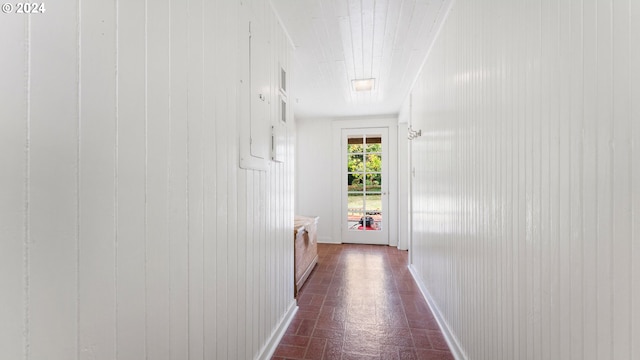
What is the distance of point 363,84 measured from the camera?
3.46 meters

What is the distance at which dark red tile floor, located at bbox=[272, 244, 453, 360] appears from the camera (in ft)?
6.44

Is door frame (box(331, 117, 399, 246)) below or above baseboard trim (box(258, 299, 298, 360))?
above

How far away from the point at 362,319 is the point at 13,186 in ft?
7.83

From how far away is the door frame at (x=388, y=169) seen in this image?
509 cm

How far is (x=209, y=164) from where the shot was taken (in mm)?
1220

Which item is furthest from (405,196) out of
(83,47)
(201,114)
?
(83,47)

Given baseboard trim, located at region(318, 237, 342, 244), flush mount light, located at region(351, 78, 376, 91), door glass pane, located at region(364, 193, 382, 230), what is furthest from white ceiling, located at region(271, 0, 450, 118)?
baseboard trim, located at region(318, 237, 342, 244)

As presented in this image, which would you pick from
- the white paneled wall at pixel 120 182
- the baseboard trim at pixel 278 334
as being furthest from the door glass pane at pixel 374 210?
the white paneled wall at pixel 120 182

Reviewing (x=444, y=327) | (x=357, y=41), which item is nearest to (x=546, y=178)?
(x=444, y=327)

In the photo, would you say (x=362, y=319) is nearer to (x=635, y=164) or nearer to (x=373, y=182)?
(x=635, y=164)

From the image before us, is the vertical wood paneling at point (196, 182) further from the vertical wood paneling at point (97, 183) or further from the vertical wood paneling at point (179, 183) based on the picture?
the vertical wood paneling at point (97, 183)

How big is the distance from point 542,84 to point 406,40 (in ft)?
5.37

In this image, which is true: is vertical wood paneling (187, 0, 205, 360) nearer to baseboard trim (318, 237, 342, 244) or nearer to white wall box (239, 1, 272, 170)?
white wall box (239, 1, 272, 170)

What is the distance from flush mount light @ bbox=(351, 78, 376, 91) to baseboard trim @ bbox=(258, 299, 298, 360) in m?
2.51
